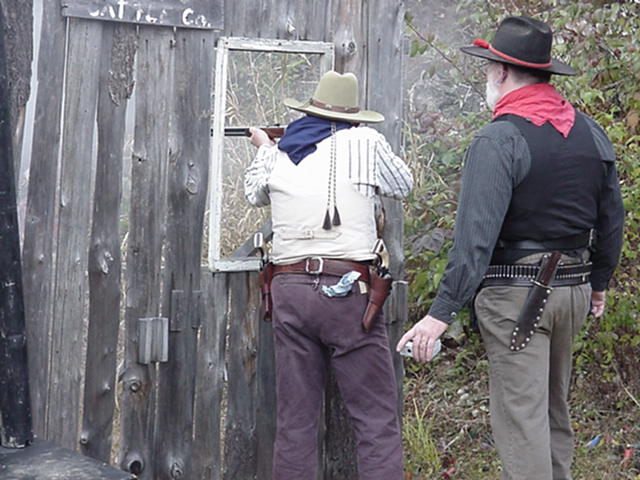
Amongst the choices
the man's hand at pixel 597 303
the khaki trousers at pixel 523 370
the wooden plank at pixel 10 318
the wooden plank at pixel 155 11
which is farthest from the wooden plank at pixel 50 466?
the man's hand at pixel 597 303

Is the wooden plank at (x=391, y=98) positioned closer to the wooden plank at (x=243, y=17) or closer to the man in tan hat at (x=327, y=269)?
the man in tan hat at (x=327, y=269)

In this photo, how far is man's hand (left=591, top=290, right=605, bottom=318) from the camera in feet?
17.8

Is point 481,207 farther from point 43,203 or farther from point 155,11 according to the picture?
point 43,203

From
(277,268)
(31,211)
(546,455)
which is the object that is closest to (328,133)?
(277,268)

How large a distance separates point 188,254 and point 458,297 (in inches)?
56.3

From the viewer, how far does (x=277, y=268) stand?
539cm

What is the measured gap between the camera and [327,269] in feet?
17.1

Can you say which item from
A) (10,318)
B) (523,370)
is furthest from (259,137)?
(10,318)

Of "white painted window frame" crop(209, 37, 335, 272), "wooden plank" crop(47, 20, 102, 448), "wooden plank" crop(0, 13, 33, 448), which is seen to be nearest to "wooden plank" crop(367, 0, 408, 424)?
"white painted window frame" crop(209, 37, 335, 272)

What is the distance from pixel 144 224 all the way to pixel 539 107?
1900 mm

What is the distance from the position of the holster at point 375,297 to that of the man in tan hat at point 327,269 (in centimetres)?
1

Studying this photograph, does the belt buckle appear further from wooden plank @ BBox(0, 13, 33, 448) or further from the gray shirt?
wooden plank @ BBox(0, 13, 33, 448)

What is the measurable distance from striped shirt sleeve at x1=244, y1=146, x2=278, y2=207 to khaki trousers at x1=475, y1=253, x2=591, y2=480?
116 centimetres

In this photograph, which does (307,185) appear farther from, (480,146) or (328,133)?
(480,146)
